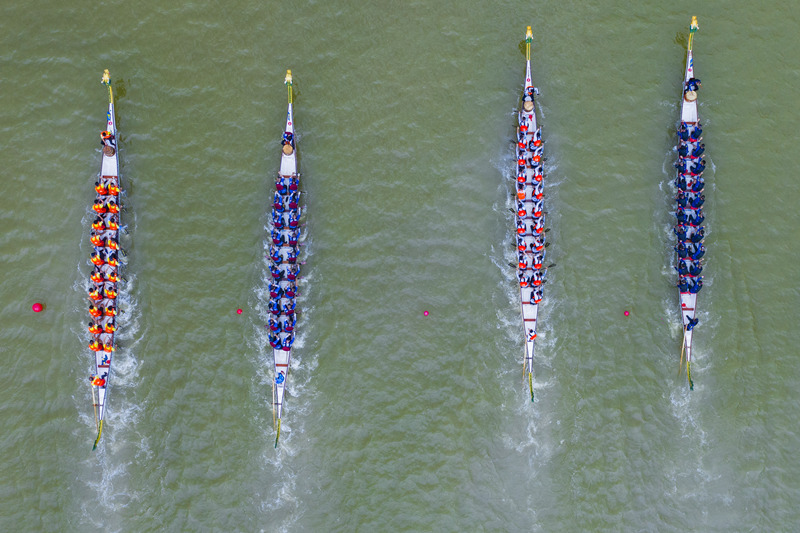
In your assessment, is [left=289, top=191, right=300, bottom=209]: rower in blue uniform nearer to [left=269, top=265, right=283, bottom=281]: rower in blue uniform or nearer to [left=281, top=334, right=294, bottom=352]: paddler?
[left=269, top=265, right=283, bottom=281]: rower in blue uniform

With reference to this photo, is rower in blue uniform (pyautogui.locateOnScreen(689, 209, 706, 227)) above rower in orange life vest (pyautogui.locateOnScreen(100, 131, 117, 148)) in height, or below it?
below

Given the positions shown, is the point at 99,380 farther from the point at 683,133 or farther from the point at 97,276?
the point at 683,133

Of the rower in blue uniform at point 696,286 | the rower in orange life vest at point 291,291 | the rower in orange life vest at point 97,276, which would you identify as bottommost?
the rower in orange life vest at point 291,291

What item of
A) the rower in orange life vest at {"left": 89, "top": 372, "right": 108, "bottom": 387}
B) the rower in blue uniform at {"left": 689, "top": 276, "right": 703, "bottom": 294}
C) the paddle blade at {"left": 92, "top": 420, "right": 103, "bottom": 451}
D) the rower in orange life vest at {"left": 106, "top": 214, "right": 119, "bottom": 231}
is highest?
the rower in orange life vest at {"left": 106, "top": 214, "right": 119, "bottom": 231}

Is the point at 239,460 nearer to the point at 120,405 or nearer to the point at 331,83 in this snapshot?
the point at 120,405

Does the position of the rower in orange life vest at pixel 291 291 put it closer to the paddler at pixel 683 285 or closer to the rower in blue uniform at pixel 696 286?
the paddler at pixel 683 285

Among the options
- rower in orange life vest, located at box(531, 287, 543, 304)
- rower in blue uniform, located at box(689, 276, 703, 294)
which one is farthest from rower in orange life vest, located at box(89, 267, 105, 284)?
rower in blue uniform, located at box(689, 276, 703, 294)

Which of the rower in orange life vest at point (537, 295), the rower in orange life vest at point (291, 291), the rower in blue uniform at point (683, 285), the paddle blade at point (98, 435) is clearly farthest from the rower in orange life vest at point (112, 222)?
the rower in blue uniform at point (683, 285)

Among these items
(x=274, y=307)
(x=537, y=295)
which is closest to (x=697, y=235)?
(x=537, y=295)

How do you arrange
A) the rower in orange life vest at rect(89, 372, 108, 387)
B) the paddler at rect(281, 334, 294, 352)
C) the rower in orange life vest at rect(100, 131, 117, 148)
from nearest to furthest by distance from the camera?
the rower in orange life vest at rect(89, 372, 108, 387), the paddler at rect(281, 334, 294, 352), the rower in orange life vest at rect(100, 131, 117, 148)

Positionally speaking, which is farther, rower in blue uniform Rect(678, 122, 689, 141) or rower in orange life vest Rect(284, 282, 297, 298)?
rower in blue uniform Rect(678, 122, 689, 141)

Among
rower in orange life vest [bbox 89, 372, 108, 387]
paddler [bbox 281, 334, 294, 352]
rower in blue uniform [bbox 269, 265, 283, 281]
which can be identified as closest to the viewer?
rower in orange life vest [bbox 89, 372, 108, 387]
